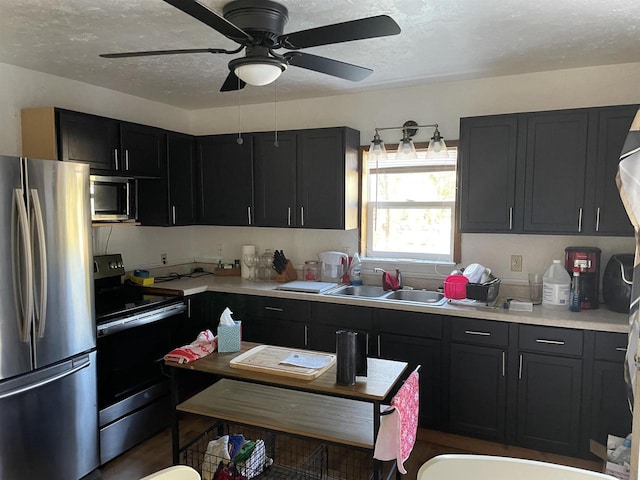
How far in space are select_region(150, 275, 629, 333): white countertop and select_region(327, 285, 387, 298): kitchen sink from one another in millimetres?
272

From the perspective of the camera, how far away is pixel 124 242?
12.4 feet

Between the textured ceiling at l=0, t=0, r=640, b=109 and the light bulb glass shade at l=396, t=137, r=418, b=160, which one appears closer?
the textured ceiling at l=0, t=0, r=640, b=109

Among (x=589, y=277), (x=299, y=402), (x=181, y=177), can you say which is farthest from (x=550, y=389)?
(x=181, y=177)

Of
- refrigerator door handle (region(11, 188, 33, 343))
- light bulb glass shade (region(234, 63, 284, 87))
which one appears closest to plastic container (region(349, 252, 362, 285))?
light bulb glass shade (region(234, 63, 284, 87))

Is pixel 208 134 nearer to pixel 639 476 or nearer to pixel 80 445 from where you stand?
pixel 80 445

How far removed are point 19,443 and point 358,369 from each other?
5.70 ft

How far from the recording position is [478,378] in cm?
297

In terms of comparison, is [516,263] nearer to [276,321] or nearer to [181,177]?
[276,321]

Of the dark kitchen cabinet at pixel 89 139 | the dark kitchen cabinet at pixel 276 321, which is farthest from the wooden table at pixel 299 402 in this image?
the dark kitchen cabinet at pixel 89 139

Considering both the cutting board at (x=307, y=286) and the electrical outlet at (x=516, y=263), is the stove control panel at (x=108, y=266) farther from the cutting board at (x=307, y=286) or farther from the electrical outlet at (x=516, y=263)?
the electrical outlet at (x=516, y=263)

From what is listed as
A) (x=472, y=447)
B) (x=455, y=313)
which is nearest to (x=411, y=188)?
(x=455, y=313)

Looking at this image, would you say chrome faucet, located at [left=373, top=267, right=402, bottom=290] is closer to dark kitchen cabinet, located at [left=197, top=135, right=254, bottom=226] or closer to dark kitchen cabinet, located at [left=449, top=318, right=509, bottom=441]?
dark kitchen cabinet, located at [left=449, top=318, right=509, bottom=441]

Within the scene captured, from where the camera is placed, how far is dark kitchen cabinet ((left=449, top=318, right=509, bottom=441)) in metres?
2.91

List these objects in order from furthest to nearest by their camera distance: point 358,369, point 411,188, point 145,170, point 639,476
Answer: point 411,188 < point 145,170 < point 358,369 < point 639,476
